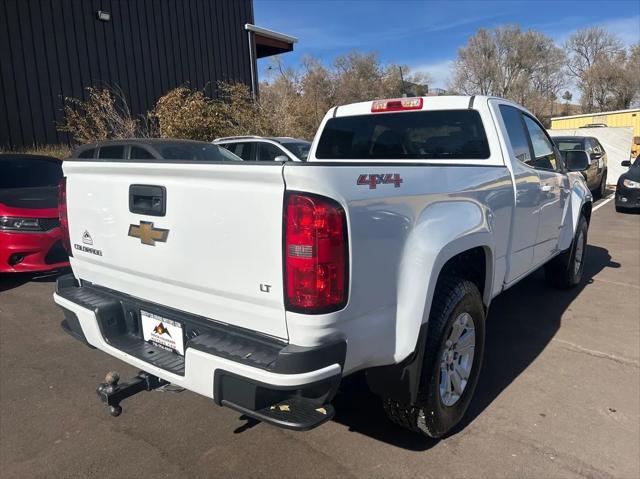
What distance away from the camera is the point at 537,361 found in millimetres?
3848

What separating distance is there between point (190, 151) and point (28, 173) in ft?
7.32

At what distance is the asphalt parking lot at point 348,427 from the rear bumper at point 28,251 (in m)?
1.34

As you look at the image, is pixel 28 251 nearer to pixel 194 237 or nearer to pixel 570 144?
pixel 194 237

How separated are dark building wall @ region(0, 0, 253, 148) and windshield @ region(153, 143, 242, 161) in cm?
683

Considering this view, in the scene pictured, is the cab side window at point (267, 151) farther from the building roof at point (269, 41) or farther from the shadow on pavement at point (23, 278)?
the building roof at point (269, 41)

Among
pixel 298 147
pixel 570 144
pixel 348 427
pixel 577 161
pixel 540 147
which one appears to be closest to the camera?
pixel 348 427

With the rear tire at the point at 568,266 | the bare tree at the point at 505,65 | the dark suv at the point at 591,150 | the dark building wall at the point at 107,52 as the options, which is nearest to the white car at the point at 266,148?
the rear tire at the point at 568,266

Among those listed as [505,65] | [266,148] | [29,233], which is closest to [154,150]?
[29,233]

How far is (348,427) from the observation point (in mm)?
2992

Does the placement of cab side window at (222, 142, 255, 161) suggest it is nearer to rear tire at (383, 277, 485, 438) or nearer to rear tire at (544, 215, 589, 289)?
rear tire at (544, 215, 589, 289)

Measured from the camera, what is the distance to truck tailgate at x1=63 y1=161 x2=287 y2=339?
203cm

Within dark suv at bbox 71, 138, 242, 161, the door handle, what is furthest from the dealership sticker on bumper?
dark suv at bbox 71, 138, 242, 161

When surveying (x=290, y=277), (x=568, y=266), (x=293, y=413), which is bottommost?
(x=568, y=266)

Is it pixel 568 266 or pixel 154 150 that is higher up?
pixel 154 150
